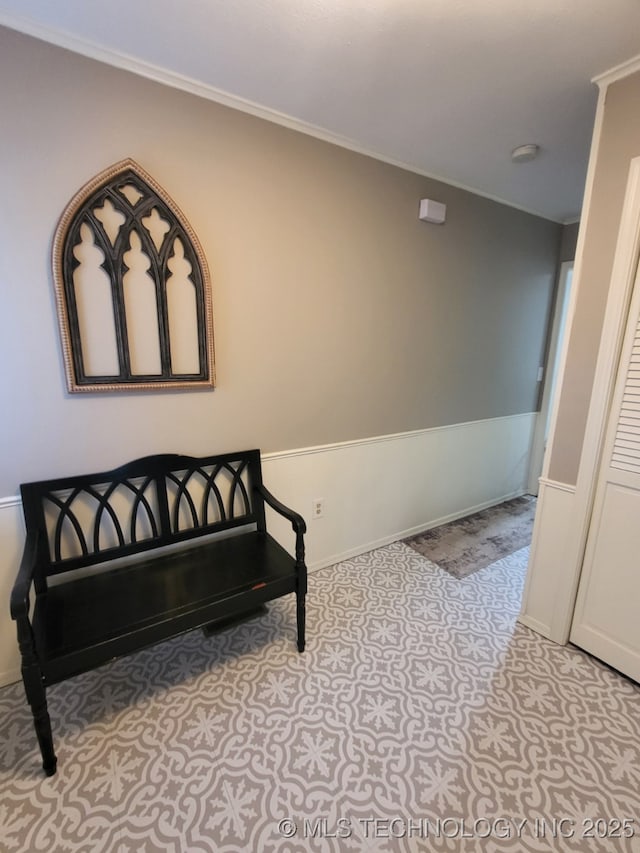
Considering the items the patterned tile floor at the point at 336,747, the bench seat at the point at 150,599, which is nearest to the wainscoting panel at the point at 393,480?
the bench seat at the point at 150,599

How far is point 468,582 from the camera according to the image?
2.37 metres

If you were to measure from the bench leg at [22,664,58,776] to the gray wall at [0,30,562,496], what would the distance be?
693mm

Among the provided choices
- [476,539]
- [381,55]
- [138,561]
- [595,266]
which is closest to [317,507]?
[138,561]

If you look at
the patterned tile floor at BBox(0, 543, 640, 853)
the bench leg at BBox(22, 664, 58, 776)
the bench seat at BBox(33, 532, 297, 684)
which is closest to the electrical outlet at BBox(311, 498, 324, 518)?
the bench seat at BBox(33, 532, 297, 684)

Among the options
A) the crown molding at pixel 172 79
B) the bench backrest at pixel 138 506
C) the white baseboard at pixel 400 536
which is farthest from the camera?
the white baseboard at pixel 400 536

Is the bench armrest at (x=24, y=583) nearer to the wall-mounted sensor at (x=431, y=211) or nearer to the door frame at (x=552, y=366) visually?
the wall-mounted sensor at (x=431, y=211)

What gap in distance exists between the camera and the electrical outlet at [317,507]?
234cm

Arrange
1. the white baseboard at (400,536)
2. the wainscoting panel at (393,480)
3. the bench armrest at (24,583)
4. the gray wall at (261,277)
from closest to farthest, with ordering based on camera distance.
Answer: the bench armrest at (24,583), the gray wall at (261,277), the wainscoting panel at (393,480), the white baseboard at (400,536)

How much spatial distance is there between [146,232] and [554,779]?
2.55 meters

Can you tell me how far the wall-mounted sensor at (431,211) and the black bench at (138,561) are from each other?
1.76m

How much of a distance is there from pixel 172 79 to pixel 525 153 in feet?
5.75

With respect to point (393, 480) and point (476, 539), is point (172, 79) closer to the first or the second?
point (393, 480)

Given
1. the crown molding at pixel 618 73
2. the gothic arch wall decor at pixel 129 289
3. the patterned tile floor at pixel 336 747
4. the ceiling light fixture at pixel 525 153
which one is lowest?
the patterned tile floor at pixel 336 747

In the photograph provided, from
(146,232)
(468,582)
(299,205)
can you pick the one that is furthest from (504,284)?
(146,232)
